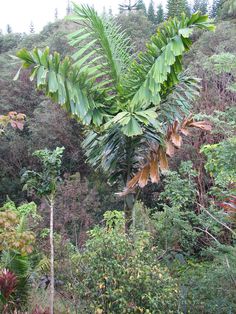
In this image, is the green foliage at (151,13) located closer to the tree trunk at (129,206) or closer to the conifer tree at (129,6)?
the conifer tree at (129,6)

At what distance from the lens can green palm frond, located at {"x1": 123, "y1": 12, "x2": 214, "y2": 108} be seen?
225 inches

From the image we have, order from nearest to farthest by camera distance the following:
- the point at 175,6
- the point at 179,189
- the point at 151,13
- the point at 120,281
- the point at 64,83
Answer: the point at 120,281 → the point at 64,83 → the point at 179,189 → the point at 175,6 → the point at 151,13

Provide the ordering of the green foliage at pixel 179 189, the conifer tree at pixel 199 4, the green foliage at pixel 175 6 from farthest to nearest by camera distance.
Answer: the conifer tree at pixel 199 4, the green foliage at pixel 175 6, the green foliage at pixel 179 189

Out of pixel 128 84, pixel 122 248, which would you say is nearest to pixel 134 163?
pixel 128 84

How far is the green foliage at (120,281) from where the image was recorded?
184 inches

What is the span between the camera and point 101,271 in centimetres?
484

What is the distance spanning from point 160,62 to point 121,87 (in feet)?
3.10

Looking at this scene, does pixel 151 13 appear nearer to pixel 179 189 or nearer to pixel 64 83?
pixel 179 189

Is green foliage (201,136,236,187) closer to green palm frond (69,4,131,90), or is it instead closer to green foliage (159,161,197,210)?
green palm frond (69,4,131,90)

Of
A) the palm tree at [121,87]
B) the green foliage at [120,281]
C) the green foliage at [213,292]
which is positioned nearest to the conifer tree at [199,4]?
the palm tree at [121,87]

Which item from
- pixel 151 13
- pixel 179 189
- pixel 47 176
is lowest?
pixel 179 189

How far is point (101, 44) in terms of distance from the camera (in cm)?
673

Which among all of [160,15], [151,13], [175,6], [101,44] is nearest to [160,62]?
[101,44]

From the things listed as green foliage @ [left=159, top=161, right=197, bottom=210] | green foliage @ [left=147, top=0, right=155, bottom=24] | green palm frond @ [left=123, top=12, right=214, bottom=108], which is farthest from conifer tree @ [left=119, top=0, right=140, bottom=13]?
green palm frond @ [left=123, top=12, right=214, bottom=108]
